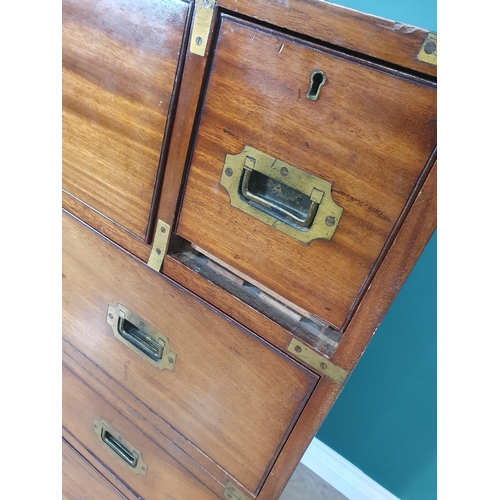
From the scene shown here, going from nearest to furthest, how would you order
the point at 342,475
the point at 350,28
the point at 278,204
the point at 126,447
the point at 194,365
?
the point at 350,28, the point at 278,204, the point at 194,365, the point at 126,447, the point at 342,475

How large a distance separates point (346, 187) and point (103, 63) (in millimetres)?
373

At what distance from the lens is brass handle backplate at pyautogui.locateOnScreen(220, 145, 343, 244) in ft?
1.47

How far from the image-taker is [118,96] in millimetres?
551

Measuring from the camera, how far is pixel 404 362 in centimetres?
107

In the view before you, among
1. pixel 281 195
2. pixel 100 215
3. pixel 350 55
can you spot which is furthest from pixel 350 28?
pixel 100 215

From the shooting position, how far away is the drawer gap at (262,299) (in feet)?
1.72

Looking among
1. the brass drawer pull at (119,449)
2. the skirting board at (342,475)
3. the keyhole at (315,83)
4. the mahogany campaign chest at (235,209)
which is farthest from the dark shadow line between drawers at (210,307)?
the skirting board at (342,475)

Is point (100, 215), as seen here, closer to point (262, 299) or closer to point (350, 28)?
point (262, 299)

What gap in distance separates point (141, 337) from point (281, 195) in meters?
0.39

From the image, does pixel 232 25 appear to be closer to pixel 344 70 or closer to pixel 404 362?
pixel 344 70

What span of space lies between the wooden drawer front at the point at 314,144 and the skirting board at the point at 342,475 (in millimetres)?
1058

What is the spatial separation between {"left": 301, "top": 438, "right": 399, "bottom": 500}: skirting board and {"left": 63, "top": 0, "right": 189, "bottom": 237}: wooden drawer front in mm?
1121

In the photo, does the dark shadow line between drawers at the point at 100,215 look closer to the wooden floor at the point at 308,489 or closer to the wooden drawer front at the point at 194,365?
the wooden drawer front at the point at 194,365

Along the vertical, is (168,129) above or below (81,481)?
above
